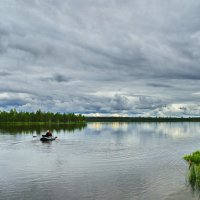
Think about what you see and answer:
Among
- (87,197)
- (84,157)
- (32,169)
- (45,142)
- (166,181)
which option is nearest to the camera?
(87,197)

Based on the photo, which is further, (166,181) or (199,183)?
(166,181)

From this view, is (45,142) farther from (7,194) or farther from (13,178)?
(7,194)

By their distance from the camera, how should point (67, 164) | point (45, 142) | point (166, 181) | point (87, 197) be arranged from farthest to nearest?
point (45, 142) < point (67, 164) < point (166, 181) < point (87, 197)

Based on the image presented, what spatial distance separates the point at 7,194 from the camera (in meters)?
32.3

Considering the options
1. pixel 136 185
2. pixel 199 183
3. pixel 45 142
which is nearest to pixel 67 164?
pixel 136 185

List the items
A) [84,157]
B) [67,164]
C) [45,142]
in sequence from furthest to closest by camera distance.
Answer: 1. [45,142]
2. [84,157]
3. [67,164]

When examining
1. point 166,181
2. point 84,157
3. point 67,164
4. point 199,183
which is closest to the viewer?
point 199,183

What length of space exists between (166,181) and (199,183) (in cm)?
474

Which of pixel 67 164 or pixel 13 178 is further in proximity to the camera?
pixel 67 164

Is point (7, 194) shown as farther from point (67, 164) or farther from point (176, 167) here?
point (176, 167)

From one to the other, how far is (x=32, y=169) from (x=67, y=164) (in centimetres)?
712

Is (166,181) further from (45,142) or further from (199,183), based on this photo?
(45,142)

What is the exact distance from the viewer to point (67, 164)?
52062 millimetres

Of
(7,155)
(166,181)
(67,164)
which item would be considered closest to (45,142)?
(7,155)
